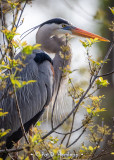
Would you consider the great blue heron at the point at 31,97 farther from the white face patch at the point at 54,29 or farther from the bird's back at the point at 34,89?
the white face patch at the point at 54,29

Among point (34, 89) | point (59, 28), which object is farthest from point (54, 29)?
point (34, 89)

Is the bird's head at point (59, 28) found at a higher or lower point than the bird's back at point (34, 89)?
higher

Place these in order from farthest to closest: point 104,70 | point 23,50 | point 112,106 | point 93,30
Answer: point 93,30, point 104,70, point 112,106, point 23,50

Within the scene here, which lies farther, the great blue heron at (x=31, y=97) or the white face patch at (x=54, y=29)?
the white face patch at (x=54, y=29)

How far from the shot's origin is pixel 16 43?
2512 millimetres

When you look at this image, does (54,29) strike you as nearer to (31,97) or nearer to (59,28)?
(59,28)

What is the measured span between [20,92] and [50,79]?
336 mm

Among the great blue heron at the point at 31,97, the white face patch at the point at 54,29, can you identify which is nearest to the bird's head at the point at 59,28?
the white face patch at the point at 54,29

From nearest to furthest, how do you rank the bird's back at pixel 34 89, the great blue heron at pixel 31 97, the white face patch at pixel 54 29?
the great blue heron at pixel 31 97
the bird's back at pixel 34 89
the white face patch at pixel 54 29

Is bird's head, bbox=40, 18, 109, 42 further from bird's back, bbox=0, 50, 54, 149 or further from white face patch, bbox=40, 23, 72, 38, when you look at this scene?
bird's back, bbox=0, 50, 54, 149

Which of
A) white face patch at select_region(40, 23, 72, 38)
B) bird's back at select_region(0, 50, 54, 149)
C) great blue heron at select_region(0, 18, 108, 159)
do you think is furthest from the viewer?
white face patch at select_region(40, 23, 72, 38)

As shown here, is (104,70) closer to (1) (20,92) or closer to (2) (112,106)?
(2) (112,106)

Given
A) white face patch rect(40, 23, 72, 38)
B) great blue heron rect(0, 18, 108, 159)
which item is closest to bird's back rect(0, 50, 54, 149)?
great blue heron rect(0, 18, 108, 159)

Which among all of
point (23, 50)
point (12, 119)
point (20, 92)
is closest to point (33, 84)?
point (20, 92)
